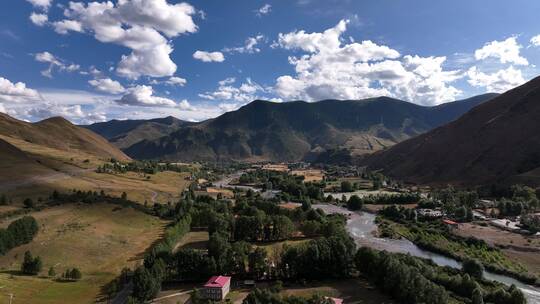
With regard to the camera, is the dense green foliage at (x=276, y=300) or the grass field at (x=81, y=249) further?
the grass field at (x=81, y=249)

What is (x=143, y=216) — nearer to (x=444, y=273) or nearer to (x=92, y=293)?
(x=92, y=293)

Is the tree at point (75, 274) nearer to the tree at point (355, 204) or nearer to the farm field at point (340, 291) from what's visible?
the farm field at point (340, 291)

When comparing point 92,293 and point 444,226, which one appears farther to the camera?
point 444,226

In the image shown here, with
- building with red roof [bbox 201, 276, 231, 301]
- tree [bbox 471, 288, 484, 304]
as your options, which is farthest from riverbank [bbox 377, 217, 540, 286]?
building with red roof [bbox 201, 276, 231, 301]

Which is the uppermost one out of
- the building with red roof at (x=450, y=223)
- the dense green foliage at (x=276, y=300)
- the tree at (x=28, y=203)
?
the tree at (x=28, y=203)

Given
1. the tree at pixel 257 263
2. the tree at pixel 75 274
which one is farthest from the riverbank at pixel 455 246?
the tree at pixel 75 274

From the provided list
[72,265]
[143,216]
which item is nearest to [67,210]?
[143,216]

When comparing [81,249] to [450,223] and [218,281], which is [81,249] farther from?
[450,223]

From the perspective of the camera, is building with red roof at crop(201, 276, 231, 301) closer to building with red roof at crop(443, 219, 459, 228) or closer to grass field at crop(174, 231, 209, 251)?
grass field at crop(174, 231, 209, 251)
